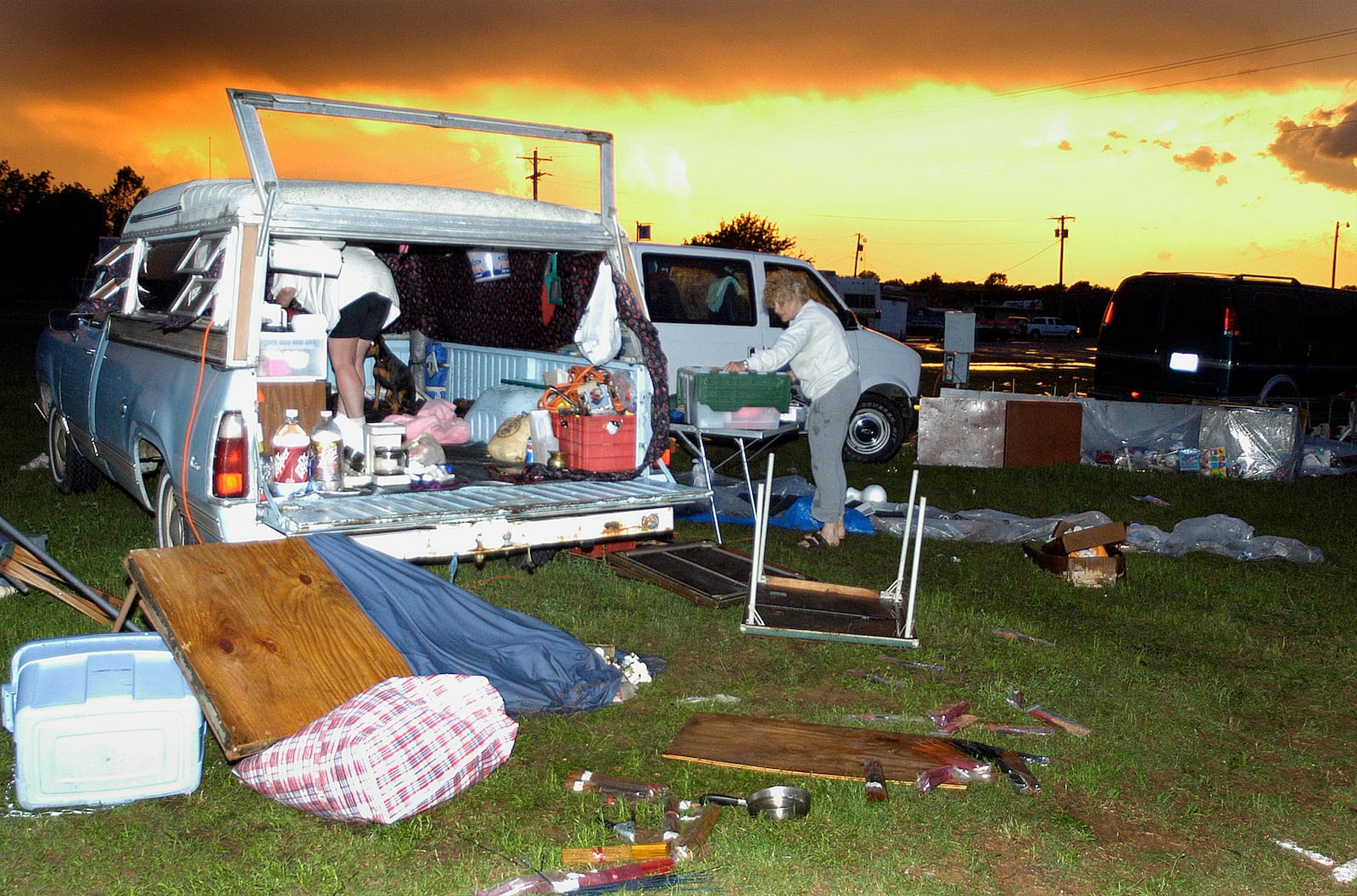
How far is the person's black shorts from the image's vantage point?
640 cm

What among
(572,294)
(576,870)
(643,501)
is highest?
(572,294)

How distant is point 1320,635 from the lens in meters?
5.98

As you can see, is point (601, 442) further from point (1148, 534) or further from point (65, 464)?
point (65, 464)

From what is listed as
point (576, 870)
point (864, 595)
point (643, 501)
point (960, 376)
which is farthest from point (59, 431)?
point (960, 376)

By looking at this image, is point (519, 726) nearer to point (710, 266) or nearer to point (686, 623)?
point (686, 623)

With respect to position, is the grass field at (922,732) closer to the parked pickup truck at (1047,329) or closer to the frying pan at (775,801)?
the frying pan at (775,801)

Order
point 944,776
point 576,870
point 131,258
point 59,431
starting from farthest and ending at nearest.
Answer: point 59,431
point 131,258
point 944,776
point 576,870

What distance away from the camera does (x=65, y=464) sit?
809 centimetres

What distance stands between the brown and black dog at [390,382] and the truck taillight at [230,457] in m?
3.24

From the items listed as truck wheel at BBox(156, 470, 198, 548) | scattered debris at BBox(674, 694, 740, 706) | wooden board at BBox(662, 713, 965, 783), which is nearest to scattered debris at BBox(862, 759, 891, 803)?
wooden board at BBox(662, 713, 965, 783)

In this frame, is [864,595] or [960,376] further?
[960,376]

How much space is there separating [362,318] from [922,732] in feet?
13.0

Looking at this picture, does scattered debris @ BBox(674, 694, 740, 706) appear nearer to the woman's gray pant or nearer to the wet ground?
the woman's gray pant

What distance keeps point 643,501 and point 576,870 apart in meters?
2.37
